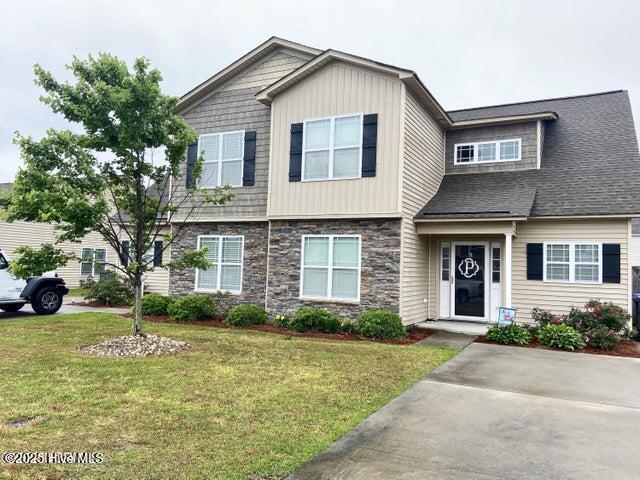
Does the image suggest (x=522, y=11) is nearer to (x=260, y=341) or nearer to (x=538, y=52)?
(x=538, y=52)

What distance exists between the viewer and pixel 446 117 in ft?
41.7

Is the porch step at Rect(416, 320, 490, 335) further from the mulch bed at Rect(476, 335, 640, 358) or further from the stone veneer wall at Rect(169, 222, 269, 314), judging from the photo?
the stone veneer wall at Rect(169, 222, 269, 314)

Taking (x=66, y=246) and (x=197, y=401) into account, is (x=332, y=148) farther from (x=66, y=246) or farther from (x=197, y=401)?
(x=66, y=246)

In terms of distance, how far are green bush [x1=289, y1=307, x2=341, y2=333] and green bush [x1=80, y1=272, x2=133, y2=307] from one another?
29.0 feet

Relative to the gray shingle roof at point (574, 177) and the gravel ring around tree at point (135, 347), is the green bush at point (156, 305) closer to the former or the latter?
the gravel ring around tree at point (135, 347)

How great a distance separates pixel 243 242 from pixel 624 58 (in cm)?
1988

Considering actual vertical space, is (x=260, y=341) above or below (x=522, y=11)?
below

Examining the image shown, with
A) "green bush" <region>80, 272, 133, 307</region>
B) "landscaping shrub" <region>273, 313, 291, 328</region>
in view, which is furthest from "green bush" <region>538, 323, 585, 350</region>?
"green bush" <region>80, 272, 133, 307</region>

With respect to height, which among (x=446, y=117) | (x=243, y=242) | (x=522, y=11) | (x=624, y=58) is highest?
(x=624, y=58)

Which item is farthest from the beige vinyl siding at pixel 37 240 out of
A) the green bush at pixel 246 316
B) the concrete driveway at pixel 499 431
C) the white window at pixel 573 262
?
the concrete driveway at pixel 499 431

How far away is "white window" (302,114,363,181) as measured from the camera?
10.9m

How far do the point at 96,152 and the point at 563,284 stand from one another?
36.1 feet

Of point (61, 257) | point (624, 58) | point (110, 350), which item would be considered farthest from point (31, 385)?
point (624, 58)

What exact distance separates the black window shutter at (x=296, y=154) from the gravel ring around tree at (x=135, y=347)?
5.11 m
